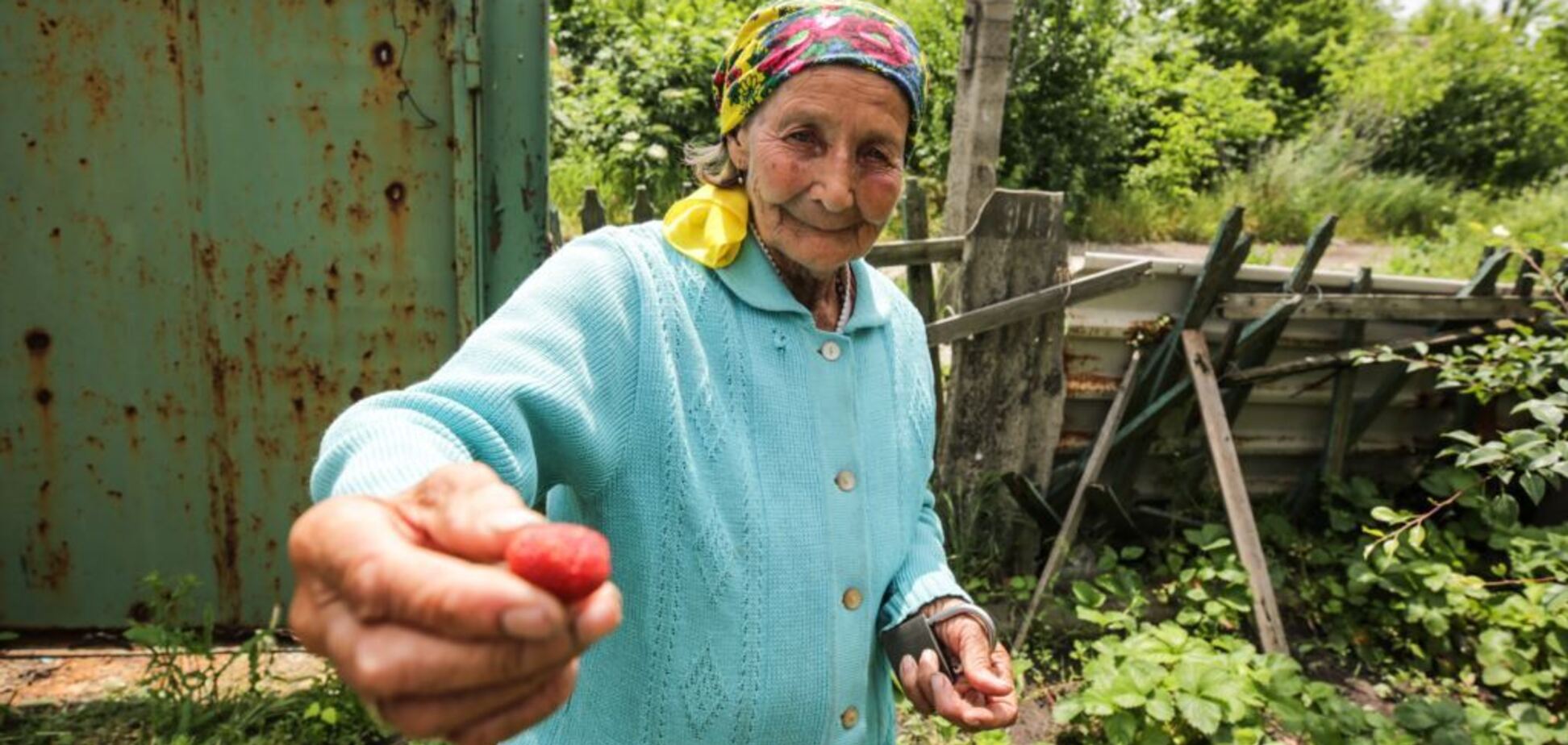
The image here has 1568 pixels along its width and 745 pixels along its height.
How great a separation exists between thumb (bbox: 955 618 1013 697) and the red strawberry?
0.97 meters

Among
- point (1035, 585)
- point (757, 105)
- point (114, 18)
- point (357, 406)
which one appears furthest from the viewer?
point (1035, 585)

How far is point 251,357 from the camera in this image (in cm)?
284

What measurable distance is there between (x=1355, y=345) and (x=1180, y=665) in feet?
6.80

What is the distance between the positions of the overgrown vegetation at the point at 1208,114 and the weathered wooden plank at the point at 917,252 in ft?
14.8

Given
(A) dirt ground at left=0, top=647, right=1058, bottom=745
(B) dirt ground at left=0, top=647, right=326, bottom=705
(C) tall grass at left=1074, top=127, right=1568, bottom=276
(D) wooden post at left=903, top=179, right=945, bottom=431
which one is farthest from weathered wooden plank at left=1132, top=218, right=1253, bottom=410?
(C) tall grass at left=1074, top=127, right=1568, bottom=276

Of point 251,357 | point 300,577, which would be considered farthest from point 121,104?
point 300,577

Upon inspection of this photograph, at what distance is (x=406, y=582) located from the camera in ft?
2.10

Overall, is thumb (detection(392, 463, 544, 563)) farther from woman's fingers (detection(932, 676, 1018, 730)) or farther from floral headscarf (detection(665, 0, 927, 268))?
woman's fingers (detection(932, 676, 1018, 730))

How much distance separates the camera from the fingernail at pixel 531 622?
63 centimetres

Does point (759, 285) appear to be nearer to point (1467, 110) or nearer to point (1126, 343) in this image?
point (1126, 343)

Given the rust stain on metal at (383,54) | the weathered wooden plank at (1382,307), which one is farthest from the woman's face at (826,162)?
the weathered wooden plank at (1382,307)

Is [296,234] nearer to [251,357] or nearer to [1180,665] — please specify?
[251,357]

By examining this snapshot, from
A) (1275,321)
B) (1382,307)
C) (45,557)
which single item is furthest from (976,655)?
(1382,307)

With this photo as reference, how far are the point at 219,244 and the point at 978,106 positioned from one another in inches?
126
